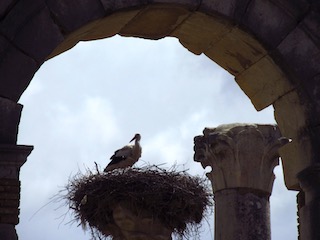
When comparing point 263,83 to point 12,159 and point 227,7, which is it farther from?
point 12,159

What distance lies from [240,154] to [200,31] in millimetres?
3513

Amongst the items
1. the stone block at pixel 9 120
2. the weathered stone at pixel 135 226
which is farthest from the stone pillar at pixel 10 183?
the weathered stone at pixel 135 226

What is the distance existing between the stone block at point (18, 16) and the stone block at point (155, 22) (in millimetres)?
1149

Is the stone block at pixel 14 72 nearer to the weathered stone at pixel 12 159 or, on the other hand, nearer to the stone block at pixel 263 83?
the weathered stone at pixel 12 159

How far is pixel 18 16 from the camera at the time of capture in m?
11.5

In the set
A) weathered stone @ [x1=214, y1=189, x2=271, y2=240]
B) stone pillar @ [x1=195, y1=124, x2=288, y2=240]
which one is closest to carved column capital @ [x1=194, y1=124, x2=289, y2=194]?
stone pillar @ [x1=195, y1=124, x2=288, y2=240]

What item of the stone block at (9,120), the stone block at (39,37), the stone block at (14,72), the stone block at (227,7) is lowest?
the stone block at (9,120)

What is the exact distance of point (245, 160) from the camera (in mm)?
16078

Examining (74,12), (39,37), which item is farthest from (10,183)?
(74,12)

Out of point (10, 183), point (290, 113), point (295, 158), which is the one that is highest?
point (290, 113)

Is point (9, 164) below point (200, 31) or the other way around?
below

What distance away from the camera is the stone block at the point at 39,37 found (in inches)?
451

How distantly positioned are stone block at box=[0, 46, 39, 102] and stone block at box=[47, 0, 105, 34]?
483 mm

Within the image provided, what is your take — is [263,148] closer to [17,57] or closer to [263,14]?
[263,14]
